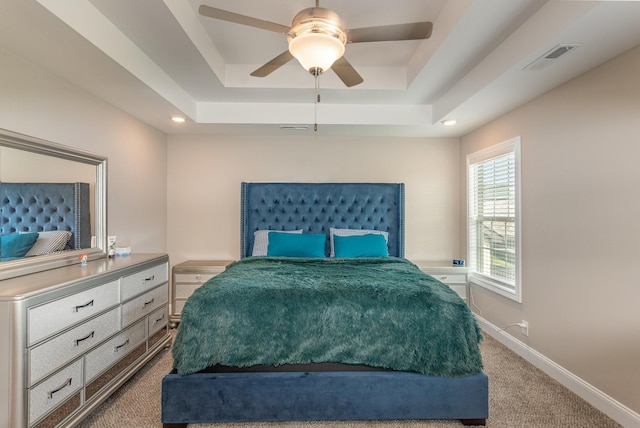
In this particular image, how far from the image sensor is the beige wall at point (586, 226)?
196 cm

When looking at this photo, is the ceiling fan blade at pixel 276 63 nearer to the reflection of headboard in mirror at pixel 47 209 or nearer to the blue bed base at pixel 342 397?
the reflection of headboard in mirror at pixel 47 209

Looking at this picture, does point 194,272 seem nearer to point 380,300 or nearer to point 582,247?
point 380,300

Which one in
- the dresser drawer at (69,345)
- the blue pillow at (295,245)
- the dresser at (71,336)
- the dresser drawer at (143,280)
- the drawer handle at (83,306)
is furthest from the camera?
the blue pillow at (295,245)

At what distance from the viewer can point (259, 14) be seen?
7.63ft

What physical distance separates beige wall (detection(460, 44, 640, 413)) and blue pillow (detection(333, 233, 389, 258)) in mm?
1395

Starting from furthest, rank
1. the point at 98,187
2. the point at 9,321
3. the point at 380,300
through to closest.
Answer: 1. the point at 98,187
2. the point at 380,300
3. the point at 9,321


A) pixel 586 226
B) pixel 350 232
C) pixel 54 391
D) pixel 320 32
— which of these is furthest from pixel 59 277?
pixel 586 226

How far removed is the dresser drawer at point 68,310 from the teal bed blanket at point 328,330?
58 cm

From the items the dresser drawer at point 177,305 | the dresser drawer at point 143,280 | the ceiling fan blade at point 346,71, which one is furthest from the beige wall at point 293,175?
the ceiling fan blade at point 346,71

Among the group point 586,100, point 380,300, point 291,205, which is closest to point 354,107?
point 291,205

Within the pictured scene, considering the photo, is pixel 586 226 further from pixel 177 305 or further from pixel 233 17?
pixel 177 305

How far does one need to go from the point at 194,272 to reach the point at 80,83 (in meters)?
2.15

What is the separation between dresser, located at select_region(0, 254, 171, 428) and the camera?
→ 1497 millimetres

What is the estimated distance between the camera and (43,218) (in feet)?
7.25
